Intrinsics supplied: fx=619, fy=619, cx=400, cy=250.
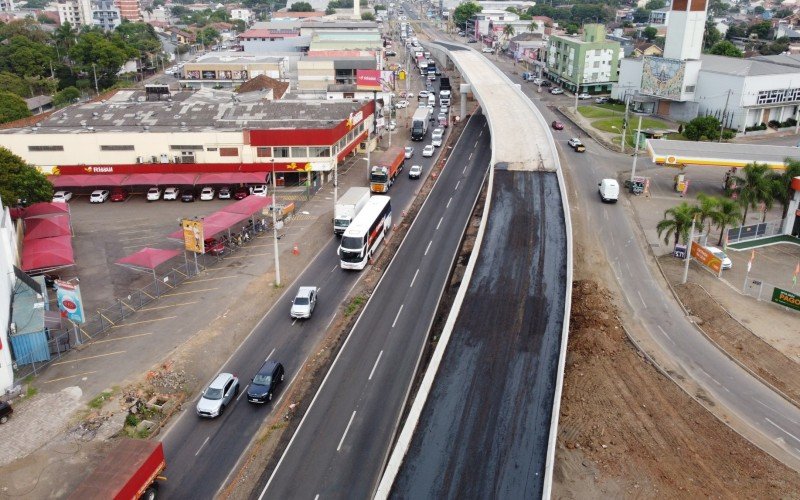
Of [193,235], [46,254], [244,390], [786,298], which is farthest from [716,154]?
[46,254]

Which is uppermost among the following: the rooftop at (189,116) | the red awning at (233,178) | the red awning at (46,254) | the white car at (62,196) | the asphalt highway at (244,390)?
the rooftop at (189,116)

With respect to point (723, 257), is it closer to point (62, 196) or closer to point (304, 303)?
point (304, 303)

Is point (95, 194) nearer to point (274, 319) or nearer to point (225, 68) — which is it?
point (274, 319)

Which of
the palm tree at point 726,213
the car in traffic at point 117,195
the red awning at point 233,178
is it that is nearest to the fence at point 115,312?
the red awning at point 233,178

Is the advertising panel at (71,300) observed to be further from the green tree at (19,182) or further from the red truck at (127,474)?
the green tree at (19,182)

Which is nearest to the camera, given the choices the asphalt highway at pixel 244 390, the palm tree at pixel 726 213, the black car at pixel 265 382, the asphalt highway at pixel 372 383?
the asphalt highway at pixel 372 383

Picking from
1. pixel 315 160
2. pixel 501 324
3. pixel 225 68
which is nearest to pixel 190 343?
pixel 501 324
